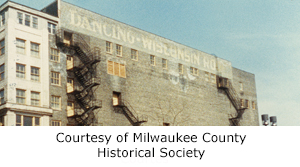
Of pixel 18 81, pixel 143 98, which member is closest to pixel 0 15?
pixel 18 81

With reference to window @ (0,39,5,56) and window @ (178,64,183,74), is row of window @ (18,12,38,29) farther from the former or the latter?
window @ (178,64,183,74)

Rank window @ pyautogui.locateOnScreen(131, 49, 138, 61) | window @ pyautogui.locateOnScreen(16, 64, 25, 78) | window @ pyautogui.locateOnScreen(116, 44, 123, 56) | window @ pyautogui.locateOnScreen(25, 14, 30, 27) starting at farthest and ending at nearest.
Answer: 1. window @ pyautogui.locateOnScreen(131, 49, 138, 61)
2. window @ pyautogui.locateOnScreen(116, 44, 123, 56)
3. window @ pyautogui.locateOnScreen(25, 14, 30, 27)
4. window @ pyautogui.locateOnScreen(16, 64, 25, 78)

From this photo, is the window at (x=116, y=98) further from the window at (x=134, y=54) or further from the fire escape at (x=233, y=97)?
the fire escape at (x=233, y=97)

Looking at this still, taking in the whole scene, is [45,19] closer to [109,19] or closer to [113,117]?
[109,19]

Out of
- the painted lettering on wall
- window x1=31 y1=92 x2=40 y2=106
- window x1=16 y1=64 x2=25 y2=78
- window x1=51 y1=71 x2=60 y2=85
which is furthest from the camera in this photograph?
the painted lettering on wall

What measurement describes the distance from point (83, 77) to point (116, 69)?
17.5 ft

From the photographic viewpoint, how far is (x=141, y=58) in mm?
56031

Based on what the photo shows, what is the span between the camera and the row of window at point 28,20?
44344 millimetres

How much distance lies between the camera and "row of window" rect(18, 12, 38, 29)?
44.3 metres

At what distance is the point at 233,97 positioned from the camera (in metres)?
69.1

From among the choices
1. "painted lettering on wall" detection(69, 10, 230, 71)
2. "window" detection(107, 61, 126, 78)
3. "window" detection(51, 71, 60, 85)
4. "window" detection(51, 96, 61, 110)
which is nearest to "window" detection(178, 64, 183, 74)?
"painted lettering on wall" detection(69, 10, 230, 71)

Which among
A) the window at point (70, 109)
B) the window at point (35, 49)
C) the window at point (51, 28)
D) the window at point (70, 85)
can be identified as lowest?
the window at point (70, 109)

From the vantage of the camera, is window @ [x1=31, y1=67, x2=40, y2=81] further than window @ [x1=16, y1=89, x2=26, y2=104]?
Yes

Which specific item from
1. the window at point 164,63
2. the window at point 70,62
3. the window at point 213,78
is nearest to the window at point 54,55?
the window at point 70,62
